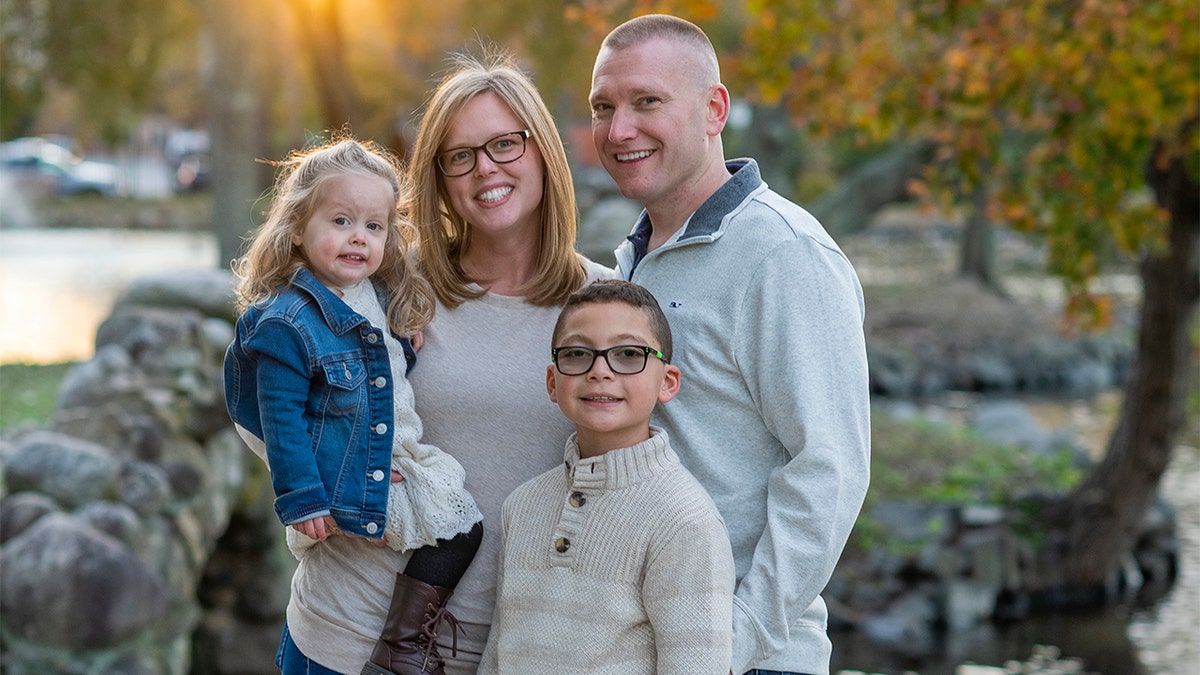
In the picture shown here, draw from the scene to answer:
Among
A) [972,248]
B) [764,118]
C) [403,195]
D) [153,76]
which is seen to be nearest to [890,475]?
[764,118]

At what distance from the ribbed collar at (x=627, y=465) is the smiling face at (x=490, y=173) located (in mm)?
532

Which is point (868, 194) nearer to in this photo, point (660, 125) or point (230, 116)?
point (230, 116)

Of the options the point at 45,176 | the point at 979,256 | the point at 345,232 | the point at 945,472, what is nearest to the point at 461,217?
the point at 345,232

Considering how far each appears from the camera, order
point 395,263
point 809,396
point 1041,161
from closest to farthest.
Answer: point 809,396, point 395,263, point 1041,161

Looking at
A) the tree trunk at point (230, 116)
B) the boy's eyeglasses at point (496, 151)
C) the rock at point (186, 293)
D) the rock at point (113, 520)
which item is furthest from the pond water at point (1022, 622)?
the boy's eyeglasses at point (496, 151)

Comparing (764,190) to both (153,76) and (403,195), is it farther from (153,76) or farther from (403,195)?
(153,76)

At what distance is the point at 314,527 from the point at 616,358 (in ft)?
2.04

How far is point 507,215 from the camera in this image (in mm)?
2426

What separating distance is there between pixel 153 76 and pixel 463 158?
1284cm

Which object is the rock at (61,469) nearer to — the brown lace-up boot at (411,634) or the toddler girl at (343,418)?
the toddler girl at (343,418)

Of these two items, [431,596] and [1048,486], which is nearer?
[431,596]

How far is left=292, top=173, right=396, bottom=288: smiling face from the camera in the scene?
2.37m

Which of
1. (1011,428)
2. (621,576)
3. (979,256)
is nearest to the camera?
(621,576)

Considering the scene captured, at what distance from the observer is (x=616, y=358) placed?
2.10 metres
